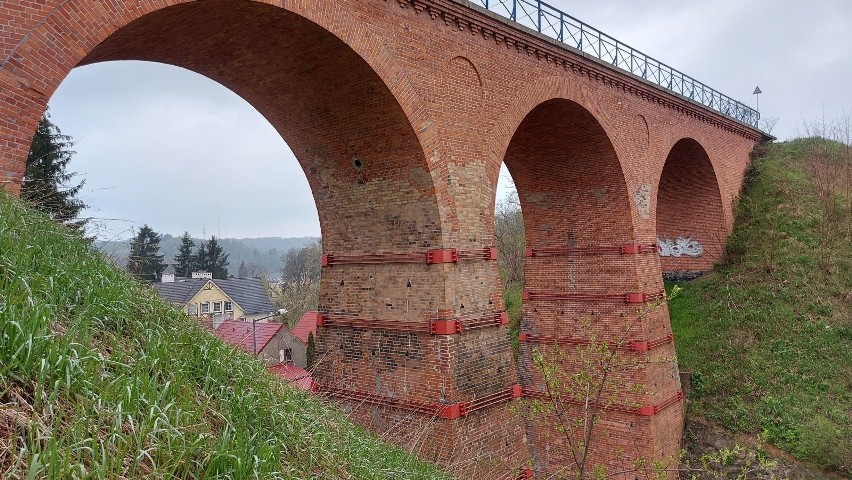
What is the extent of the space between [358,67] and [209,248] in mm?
41608

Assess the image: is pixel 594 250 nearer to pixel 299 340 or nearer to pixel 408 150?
pixel 408 150

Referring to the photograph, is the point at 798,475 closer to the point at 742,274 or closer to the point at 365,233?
the point at 742,274

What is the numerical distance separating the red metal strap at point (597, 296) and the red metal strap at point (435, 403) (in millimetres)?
3958

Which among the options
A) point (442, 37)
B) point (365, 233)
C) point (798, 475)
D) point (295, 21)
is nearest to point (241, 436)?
point (295, 21)

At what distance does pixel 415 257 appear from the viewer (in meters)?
7.73

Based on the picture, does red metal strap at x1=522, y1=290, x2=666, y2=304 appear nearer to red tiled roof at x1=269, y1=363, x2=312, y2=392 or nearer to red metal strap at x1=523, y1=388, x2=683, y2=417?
red metal strap at x1=523, y1=388, x2=683, y2=417

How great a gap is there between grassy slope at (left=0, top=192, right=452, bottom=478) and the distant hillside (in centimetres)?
34

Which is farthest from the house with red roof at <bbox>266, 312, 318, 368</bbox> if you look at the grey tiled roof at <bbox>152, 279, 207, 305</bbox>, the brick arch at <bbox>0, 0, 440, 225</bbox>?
the brick arch at <bbox>0, 0, 440, 225</bbox>

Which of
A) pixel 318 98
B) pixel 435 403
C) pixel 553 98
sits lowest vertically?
pixel 435 403

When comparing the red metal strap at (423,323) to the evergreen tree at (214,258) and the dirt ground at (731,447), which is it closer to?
the dirt ground at (731,447)

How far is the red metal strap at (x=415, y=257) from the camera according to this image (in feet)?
24.7

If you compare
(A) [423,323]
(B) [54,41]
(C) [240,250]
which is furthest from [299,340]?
(C) [240,250]

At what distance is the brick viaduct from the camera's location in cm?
573

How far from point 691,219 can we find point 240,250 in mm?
123082
